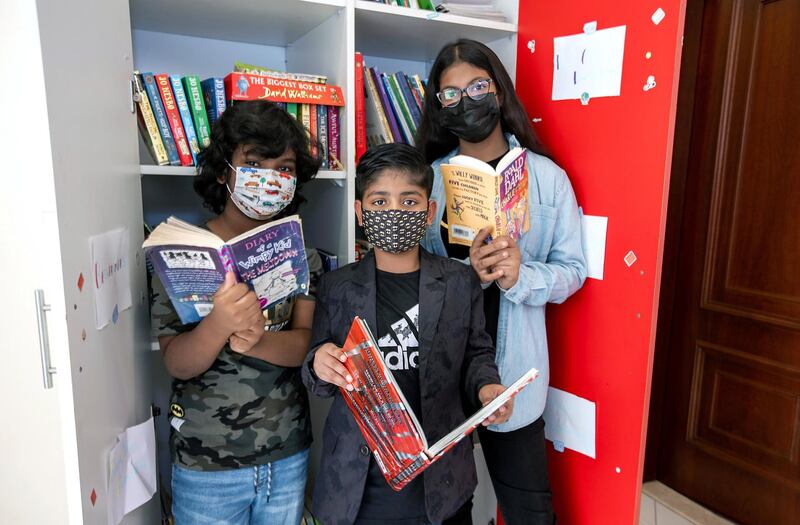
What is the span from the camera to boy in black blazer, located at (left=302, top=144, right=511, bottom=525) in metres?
1.12

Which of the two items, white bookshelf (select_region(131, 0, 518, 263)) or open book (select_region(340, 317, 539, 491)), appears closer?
open book (select_region(340, 317, 539, 491))

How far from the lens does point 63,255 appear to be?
0.75 meters

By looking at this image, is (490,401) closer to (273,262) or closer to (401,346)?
(401,346)

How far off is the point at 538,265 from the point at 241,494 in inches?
34.6

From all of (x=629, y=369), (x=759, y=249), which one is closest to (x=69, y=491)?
(x=629, y=369)

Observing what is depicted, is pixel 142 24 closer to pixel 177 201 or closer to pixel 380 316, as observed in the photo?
pixel 177 201

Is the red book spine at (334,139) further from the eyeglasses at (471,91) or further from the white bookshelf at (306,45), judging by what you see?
the eyeglasses at (471,91)

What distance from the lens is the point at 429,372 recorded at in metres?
1.12

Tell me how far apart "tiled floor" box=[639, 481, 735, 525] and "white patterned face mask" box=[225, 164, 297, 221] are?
2047mm

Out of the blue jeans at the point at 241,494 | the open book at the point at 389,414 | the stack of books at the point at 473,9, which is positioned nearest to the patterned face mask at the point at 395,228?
the open book at the point at 389,414

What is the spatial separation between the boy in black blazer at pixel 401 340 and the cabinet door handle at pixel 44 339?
17.7 inches

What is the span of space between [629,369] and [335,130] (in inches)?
40.3

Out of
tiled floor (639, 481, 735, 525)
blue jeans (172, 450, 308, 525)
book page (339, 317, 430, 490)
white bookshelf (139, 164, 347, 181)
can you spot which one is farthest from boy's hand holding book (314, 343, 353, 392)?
tiled floor (639, 481, 735, 525)

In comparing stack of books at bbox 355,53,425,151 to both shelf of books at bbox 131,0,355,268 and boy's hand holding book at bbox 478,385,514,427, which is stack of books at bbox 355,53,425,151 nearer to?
shelf of books at bbox 131,0,355,268
